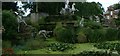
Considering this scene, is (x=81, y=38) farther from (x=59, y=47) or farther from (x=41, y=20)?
(x=41, y=20)

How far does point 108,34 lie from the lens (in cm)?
834

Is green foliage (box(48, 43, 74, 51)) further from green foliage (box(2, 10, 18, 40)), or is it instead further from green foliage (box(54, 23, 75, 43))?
green foliage (box(2, 10, 18, 40))

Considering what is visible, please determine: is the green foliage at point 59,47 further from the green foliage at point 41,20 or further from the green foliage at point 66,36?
the green foliage at point 41,20

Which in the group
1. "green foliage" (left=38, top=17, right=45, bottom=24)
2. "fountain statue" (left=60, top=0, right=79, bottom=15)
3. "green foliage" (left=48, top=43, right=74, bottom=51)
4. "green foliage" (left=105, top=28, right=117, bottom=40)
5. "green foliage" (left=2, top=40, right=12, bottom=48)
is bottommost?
"green foliage" (left=48, top=43, right=74, bottom=51)

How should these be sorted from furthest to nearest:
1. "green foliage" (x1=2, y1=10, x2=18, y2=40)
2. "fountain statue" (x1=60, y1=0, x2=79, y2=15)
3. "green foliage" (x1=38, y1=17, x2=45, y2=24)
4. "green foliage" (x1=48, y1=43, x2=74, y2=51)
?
"fountain statue" (x1=60, y1=0, x2=79, y2=15)
"green foliage" (x1=38, y1=17, x2=45, y2=24)
"green foliage" (x1=2, y1=10, x2=18, y2=40)
"green foliage" (x1=48, y1=43, x2=74, y2=51)

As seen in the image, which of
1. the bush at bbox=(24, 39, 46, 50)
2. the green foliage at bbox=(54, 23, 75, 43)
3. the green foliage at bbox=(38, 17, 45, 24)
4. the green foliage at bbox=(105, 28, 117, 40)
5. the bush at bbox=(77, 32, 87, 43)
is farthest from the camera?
the green foliage at bbox=(38, 17, 45, 24)

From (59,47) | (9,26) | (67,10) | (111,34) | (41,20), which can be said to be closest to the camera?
(59,47)

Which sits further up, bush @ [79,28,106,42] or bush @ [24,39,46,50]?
bush @ [79,28,106,42]

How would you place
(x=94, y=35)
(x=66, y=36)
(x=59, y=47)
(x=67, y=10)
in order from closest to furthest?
(x=59, y=47)
(x=66, y=36)
(x=94, y=35)
(x=67, y=10)

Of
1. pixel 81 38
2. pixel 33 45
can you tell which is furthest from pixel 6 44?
pixel 81 38

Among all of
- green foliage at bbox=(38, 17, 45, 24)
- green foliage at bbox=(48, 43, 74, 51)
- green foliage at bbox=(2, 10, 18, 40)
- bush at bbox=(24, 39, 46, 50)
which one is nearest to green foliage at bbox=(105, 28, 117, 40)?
green foliage at bbox=(48, 43, 74, 51)

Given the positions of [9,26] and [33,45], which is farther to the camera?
[9,26]

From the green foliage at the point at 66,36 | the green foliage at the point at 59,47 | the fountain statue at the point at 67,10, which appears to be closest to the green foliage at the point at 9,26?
the green foliage at the point at 59,47

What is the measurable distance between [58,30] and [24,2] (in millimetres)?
2865
